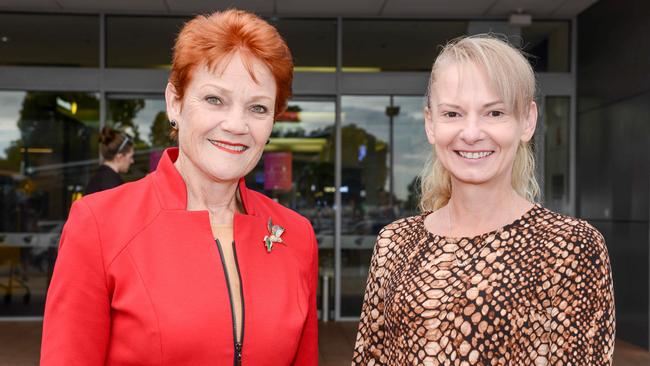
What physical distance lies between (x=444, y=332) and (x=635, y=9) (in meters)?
6.50

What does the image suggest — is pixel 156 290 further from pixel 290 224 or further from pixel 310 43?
pixel 310 43

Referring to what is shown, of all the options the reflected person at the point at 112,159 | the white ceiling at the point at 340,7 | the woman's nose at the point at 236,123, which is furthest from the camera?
the white ceiling at the point at 340,7

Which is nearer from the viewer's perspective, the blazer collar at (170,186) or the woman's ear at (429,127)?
the blazer collar at (170,186)

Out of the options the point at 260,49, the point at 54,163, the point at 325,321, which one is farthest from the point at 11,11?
the point at 260,49

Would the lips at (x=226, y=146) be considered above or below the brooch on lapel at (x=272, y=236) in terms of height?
above

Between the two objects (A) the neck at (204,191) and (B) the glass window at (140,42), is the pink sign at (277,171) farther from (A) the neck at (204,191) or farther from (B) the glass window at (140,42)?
(A) the neck at (204,191)

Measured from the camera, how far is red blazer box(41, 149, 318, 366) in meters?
1.48

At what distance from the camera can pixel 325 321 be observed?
842 cm

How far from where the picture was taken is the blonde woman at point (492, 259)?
159cm

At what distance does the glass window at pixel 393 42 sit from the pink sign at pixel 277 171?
4.38ft

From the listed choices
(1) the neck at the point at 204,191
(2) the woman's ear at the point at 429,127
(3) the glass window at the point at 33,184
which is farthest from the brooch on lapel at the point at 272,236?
(3) the glass window at the point at 33,184

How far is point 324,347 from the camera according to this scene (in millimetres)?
6797

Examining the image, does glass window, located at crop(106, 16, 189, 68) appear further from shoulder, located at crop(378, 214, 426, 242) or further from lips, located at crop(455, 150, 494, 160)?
lips, located at crop(455, 150, 494, 160)

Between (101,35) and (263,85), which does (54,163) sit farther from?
(263,85)
